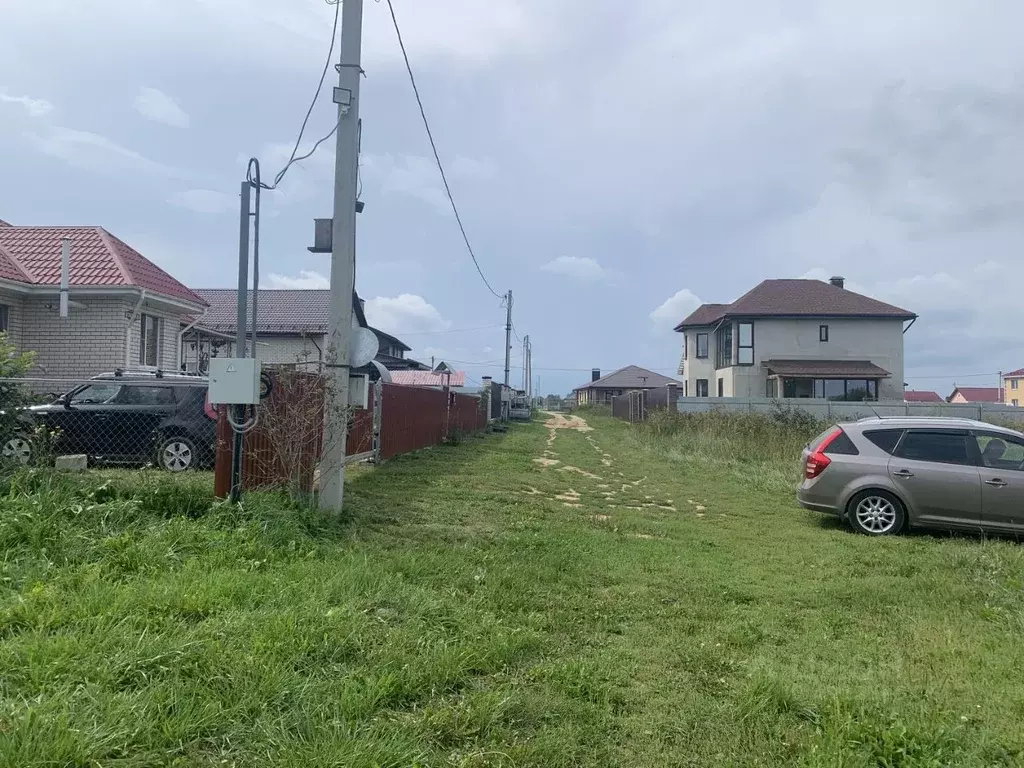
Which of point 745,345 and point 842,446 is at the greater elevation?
point 745,345

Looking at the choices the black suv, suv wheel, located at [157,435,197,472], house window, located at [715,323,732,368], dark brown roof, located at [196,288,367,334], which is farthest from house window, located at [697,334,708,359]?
suv wheel, located at [157,435,197,472]

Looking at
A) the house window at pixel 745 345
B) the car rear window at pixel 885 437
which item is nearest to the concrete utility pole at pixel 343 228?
the car rear window at pixel 885 437

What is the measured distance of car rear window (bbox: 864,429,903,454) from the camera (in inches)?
349

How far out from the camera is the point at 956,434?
8734 mm

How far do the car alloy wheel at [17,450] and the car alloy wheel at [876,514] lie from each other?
8.91 m

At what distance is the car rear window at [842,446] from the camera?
900 centimetres

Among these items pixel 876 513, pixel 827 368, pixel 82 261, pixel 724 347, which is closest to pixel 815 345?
pixel 827 368

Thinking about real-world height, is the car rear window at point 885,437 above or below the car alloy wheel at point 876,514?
above

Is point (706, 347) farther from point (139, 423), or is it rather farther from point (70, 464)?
point (70, 464)

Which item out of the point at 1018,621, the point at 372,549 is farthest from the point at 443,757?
the point at 1018,621

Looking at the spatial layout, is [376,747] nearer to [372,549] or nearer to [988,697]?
[988,697]

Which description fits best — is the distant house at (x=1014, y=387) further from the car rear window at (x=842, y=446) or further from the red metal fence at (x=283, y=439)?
the red metal fence at (x=283, y=439)

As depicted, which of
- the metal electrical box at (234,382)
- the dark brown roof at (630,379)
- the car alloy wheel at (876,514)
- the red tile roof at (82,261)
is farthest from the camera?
the dark brown roof at (630,379)

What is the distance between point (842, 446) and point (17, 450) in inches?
353
